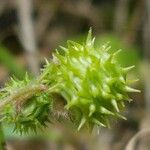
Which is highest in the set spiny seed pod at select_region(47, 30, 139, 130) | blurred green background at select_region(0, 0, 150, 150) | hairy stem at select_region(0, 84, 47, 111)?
blurred green background at select_region(0, 0, 150, 150)

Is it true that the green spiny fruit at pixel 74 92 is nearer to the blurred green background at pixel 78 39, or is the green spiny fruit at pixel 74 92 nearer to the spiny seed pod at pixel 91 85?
the spiny seed pod at pixel 91 85

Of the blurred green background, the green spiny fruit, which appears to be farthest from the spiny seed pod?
the blurred green background

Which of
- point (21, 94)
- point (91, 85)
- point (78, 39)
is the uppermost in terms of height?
point (78, 39)

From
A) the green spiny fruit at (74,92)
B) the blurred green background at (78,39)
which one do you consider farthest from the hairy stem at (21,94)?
the blurred green background at (78,39)

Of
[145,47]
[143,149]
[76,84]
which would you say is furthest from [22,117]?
[145,47]

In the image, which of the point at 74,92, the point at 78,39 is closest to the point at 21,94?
the point at 74,92

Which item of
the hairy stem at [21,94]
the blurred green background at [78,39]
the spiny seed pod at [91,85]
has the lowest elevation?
the spiny seed pod at [91,85]

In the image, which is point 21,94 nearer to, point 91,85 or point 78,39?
point 91,85

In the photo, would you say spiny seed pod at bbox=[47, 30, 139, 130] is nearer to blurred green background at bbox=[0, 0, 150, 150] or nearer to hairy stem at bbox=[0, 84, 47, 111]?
hairy stem at bbox=[0, 84, 47, 111]

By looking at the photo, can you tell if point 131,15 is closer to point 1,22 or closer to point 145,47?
point 145,47
